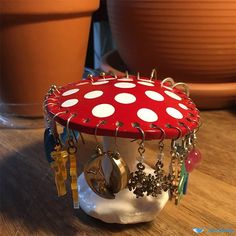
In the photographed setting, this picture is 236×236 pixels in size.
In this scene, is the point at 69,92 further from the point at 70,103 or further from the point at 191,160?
the point at 191,160

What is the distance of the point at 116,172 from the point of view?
0.32m

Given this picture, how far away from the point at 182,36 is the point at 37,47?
0.28 meters

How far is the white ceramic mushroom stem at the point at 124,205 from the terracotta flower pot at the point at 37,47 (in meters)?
0.30

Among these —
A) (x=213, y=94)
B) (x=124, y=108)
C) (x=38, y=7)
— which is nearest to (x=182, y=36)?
(x=213, y=94)

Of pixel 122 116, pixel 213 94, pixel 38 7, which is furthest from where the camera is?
pixel 213 94

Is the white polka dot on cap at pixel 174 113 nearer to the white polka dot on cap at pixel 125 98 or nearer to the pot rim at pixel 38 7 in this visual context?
the white polka dot on cap at pixel 125 98

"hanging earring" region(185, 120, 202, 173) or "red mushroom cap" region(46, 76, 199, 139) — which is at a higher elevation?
"red mushroom cap" region(46, 76, 199, 139)

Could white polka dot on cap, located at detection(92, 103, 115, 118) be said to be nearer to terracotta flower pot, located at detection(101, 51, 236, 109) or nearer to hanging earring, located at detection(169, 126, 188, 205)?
hanging earring, located at detection(169, 126, 188, 205)

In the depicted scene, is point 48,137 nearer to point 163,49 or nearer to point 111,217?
point 111,217

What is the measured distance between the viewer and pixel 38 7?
568mm

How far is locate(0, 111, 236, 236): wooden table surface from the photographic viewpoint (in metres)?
0.37

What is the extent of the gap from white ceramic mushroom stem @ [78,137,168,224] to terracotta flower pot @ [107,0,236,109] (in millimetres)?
342

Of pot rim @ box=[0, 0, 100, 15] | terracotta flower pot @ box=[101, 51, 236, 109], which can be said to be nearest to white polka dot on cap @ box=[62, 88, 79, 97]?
pot rim @ box=[0, 0, 100, 15]

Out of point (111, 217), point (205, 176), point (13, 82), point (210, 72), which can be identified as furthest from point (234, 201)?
point (13, 82)
